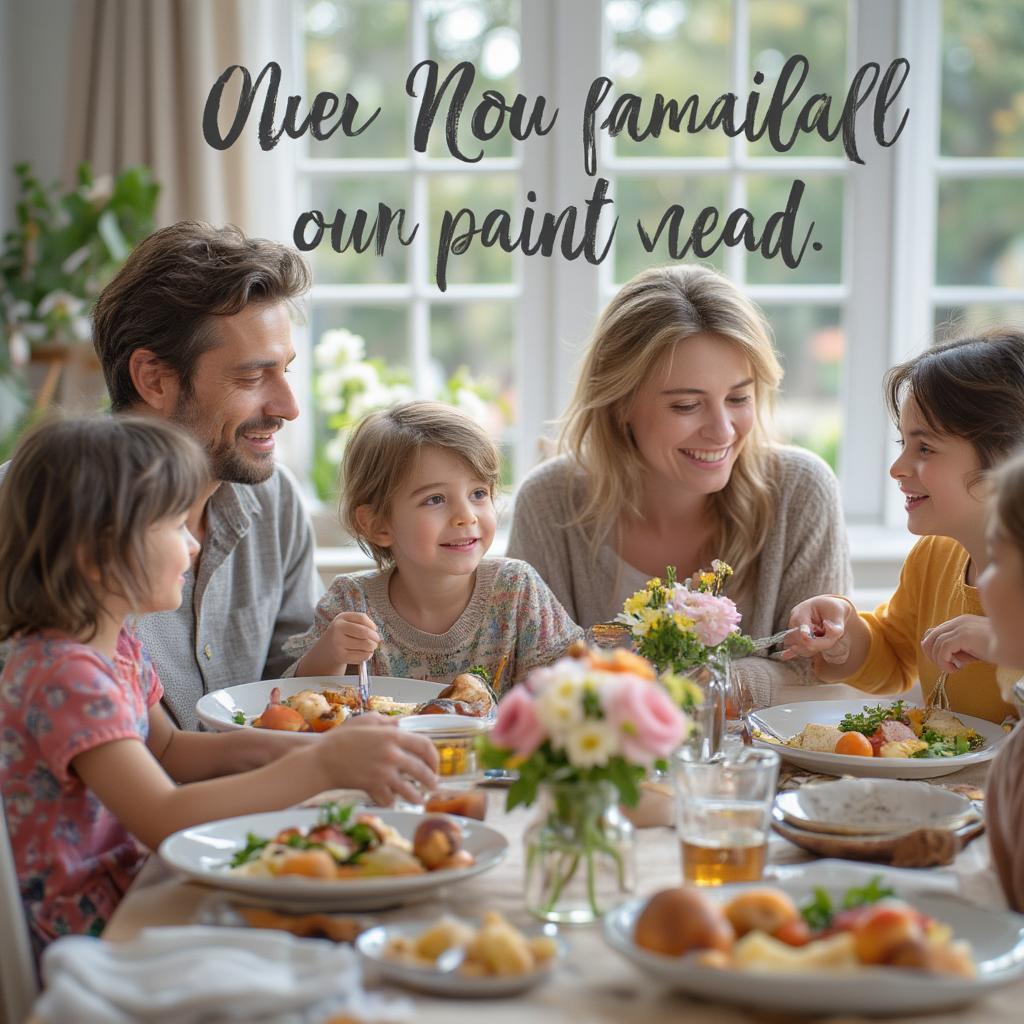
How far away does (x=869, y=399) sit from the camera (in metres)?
3.97

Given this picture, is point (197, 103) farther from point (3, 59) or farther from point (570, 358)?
point (570, 358)

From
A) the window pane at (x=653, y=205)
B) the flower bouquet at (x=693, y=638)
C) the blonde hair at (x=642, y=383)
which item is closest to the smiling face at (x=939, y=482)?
the blonde hair at (x=642, y=383)

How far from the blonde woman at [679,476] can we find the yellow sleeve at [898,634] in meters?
0.19

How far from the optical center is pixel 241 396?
2305 mm

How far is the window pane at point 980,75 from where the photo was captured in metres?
3.92

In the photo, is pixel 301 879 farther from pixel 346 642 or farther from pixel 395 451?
pixel 395 451

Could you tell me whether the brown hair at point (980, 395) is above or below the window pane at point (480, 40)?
below

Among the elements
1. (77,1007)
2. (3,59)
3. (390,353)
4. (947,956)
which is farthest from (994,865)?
(3,59)

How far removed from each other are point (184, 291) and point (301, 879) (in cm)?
134

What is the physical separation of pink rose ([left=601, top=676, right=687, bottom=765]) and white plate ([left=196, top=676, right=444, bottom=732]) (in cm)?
87

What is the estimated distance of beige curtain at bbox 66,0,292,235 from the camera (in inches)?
144

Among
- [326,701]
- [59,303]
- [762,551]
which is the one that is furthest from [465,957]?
[59,303]

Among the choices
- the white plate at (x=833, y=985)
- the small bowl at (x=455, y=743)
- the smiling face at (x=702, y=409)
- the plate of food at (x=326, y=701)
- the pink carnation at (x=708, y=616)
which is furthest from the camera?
the smiling face at (x=702, y=409)

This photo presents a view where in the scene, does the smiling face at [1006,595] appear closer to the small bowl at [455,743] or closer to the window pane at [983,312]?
the small bowl at [455,743]
